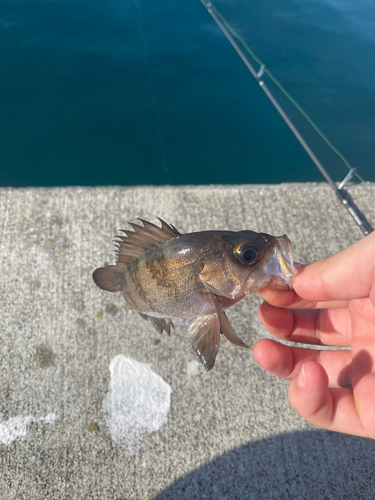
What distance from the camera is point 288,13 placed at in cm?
1073

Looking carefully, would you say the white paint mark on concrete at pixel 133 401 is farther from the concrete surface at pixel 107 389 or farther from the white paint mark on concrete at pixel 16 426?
the white paint mark on concrete at pixel 16 426

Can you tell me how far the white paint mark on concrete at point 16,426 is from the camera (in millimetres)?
2475

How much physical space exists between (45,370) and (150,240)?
1697 mm

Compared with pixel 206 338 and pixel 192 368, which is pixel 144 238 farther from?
pixel 192 368

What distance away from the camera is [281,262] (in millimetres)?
1742

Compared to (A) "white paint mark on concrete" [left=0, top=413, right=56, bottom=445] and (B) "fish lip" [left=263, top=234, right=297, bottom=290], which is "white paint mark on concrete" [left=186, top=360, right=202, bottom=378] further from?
(B) "fish lip" [left=263, top=234, right=297, bottom=290]

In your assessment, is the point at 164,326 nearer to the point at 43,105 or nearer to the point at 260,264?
the point at 260,264

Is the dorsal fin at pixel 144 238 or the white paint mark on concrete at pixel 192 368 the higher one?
the dorsal fin at pixel 144 238

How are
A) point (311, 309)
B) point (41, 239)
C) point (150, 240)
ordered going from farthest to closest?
point (41, 239) < point (311, 309) < point (150, 240)

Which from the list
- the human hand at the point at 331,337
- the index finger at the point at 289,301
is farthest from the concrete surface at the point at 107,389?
the index finger at the point at 289,301

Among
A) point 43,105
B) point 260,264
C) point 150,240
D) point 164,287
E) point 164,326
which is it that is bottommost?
point 43,105

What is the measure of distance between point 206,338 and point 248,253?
56cm

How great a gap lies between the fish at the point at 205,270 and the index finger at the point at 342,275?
0.13 meters

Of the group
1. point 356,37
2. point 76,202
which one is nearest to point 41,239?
point 76,202
